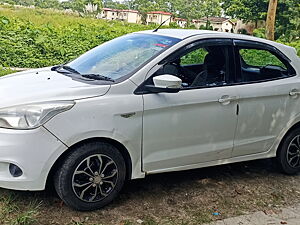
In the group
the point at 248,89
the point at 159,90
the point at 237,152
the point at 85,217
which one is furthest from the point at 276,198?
the point at 85,217

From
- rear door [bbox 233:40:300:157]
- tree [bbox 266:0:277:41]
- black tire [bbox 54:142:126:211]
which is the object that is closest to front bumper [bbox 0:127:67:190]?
black tire [bbox 54:142:126:211]

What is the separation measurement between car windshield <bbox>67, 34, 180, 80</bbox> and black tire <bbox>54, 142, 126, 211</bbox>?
744 millimetres

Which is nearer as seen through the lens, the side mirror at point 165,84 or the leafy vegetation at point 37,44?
the side mirror at point 165,84

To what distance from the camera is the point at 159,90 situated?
135 inches

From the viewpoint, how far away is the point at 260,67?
4.45m

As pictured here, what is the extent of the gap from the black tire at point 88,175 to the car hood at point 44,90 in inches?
17.9

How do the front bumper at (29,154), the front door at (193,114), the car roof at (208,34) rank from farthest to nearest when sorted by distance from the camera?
the car roof at (208,34) < the front door at (193,114) < the front bumper at (29,154)

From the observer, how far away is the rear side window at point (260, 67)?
4.14 m

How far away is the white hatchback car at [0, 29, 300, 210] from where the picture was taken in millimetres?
3033

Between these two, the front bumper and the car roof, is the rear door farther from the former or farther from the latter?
the front bumper

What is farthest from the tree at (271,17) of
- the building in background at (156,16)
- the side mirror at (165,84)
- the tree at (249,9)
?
the building in background at (156,16)

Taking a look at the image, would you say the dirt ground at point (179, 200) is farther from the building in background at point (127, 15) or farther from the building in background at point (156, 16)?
the building in background at point (127, 15)

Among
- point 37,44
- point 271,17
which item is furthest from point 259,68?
point 271,17

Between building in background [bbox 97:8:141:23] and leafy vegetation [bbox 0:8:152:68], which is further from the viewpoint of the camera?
building in background [bbox 97:8:141:23]
